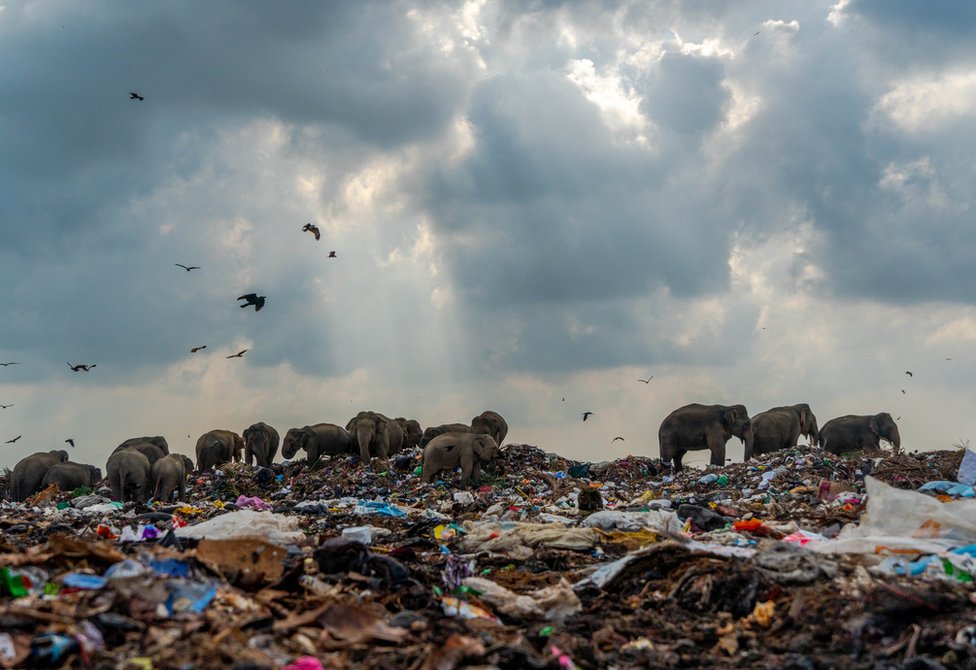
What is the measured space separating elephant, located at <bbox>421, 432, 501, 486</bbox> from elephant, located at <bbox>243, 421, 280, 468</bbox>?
8.78m

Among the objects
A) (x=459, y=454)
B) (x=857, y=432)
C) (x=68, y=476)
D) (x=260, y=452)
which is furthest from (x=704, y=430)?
(x=68, y=476)

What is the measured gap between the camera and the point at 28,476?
23.0 metres

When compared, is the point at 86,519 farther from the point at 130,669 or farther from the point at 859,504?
the point at 859,504

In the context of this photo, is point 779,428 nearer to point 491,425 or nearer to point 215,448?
point 491,425

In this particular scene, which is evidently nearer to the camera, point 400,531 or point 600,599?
point 600,599

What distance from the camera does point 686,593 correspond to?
6805 millimetres

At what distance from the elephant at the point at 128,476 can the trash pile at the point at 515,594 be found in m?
8.74

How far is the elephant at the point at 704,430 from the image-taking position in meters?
23.5

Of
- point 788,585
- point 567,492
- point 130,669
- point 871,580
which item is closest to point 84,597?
point 130,669

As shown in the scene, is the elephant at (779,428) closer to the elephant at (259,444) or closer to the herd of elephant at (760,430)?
the herd of elephant at (760,430)

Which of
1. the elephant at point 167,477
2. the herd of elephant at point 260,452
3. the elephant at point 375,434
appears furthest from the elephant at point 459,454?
the elephant at point 167,477

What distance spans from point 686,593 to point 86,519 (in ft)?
30.3

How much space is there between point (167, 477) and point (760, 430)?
15147 mm

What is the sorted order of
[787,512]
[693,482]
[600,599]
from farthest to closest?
[693,482] → [787,512] → [600,599]
